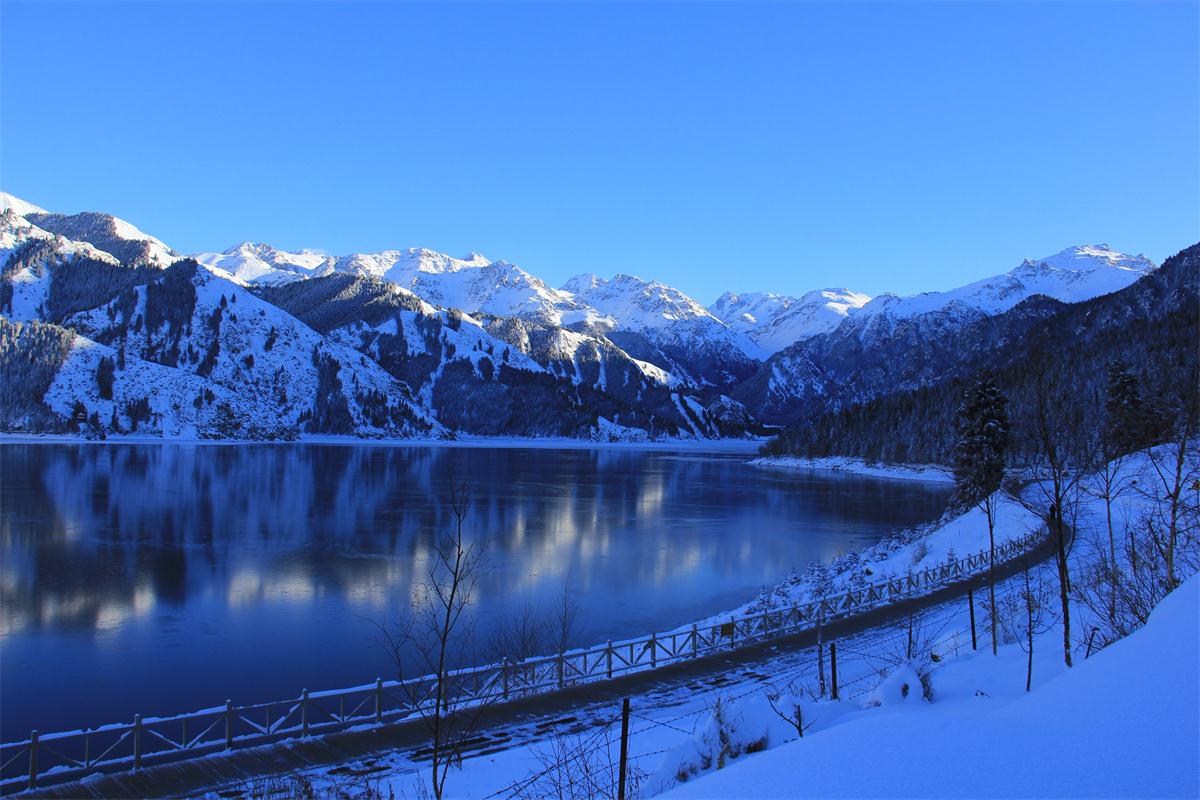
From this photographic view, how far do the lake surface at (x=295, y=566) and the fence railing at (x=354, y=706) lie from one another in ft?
5.48

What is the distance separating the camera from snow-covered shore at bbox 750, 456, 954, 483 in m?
115

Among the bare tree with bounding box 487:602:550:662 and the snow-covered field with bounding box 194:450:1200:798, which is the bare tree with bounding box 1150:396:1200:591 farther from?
the bare tree with bounding box 487:602:550:662

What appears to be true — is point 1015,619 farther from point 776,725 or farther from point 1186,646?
point 1186,646

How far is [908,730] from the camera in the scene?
317 inches

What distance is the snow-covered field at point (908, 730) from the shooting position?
6000 mm

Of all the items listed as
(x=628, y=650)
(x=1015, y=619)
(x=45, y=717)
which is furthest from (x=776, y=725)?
(x=45, y=717)

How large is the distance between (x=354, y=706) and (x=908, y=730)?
16300 millimetres

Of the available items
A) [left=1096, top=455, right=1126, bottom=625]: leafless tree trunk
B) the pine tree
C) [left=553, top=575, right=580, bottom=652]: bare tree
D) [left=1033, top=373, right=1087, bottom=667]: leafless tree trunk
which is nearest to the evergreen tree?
the pine tree

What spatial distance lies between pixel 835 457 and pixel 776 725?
469ft

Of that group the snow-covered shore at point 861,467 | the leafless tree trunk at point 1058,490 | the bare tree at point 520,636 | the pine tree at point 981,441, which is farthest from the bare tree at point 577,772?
the snow-covered shore at point 861,467

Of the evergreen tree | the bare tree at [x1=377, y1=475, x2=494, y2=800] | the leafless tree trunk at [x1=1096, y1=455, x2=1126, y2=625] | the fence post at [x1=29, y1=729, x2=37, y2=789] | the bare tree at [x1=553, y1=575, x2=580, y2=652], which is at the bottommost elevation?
the bare tree at [x1=553, y1=575, x2=580, y2=652]

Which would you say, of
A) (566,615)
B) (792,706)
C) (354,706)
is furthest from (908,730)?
(566,615)

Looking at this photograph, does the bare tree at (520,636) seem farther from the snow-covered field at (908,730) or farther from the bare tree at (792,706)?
the bare tree at (792,706)

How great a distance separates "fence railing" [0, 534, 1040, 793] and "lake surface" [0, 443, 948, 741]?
1.67 m
